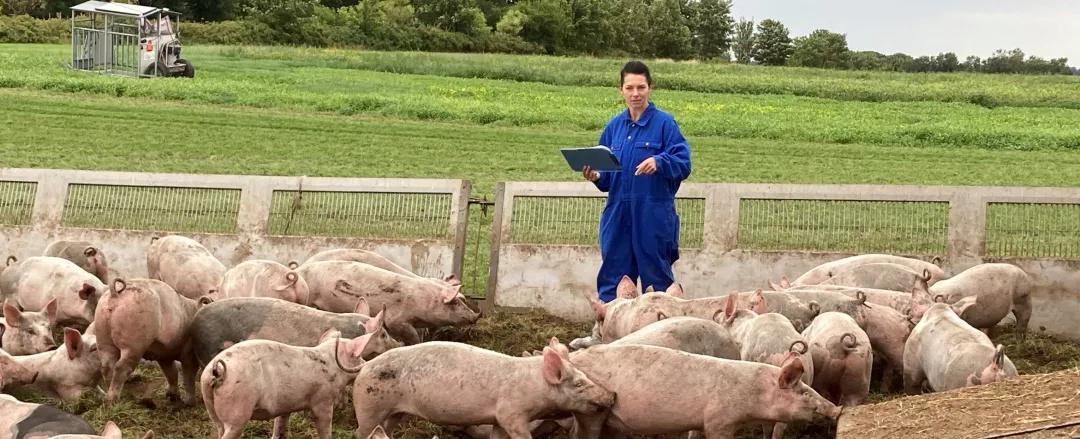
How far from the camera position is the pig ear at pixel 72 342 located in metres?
7.25

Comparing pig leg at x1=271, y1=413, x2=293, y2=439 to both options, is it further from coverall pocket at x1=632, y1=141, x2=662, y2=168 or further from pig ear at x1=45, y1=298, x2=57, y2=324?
coverall pocket at x1=632, y1=141, x2=662, y2=168

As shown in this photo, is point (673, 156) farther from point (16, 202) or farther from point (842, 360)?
point (16, 202)

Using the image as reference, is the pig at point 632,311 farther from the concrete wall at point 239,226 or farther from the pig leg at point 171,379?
the concrete wall at point 239,226

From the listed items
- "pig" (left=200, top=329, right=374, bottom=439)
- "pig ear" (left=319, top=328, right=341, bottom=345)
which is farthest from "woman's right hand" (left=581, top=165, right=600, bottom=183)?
"pig" (left=200, top=329, right=374, bottom=439)

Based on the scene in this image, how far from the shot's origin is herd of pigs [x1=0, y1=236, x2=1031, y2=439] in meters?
6.21

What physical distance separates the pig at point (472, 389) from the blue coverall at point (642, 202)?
96.8 inches

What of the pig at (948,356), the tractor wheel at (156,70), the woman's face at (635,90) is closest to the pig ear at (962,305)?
the pig at (948,356)

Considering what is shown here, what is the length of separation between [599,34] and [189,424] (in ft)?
205

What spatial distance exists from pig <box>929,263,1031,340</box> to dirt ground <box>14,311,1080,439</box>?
37 centimetres

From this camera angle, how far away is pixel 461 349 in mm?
6570

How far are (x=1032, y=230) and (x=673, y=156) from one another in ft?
11.6

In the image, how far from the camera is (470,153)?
69.9 ft

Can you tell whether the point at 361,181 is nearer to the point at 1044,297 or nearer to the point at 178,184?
the point at 178,184

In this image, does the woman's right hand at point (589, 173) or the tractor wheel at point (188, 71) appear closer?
the woman's right hand at point (589, 173)
